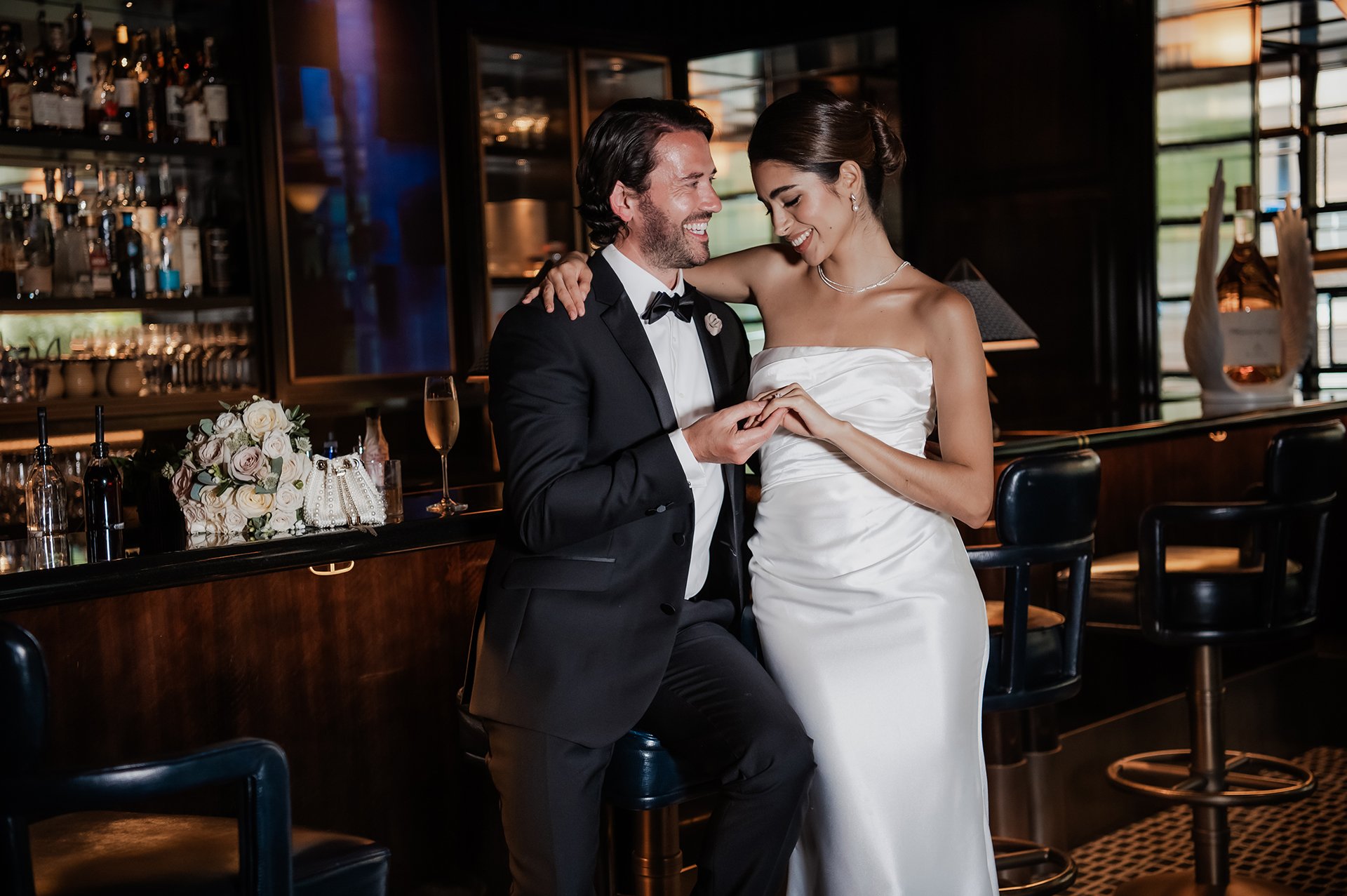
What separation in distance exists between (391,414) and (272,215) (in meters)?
0.90

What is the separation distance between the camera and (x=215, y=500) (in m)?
2.25

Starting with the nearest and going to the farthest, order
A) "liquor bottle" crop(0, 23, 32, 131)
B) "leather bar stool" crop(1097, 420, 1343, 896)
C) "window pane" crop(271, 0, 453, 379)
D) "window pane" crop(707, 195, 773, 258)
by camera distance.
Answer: "leather bar stool" crop(1097, 420, 1343, 896), "liquor bottle" crop(0, 23, 32, 131), "window pane" crop(271, 0, 453, 379), "window pane" crop(707, 195, 773, 258)

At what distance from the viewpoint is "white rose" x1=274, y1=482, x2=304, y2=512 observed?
7.40 feet

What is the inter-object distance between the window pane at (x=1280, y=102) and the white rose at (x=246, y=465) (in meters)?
5.50

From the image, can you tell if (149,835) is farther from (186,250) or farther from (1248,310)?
(1248,310)

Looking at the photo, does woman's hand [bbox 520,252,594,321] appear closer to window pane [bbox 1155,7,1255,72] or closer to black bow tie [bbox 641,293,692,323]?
black bow tie [bbox 641,293,692,323]

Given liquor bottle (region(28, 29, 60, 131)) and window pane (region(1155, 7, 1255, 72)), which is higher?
window pane (region(1155, 7, 1255, 72))

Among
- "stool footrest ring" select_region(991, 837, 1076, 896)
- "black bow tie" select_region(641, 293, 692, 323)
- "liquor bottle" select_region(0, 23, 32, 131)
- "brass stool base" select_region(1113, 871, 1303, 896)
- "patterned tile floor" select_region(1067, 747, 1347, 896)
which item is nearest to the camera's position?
"black bow tie" select_region(641, 293, 692, 323)

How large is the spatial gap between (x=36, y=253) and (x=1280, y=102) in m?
5.38

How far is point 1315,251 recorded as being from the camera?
21.1 feet

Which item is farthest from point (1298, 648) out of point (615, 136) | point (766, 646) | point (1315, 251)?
point (615, 136)

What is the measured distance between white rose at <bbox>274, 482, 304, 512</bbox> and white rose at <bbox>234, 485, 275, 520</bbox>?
1 centimetres

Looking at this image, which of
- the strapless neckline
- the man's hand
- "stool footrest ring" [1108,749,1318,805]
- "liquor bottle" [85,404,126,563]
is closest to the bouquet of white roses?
"liquor bottle" [85,404,126,563]

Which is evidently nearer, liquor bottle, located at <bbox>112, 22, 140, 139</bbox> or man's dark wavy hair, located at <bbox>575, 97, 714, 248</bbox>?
man's dark wavy hair, located at <bbox>575, 97, 714, 248</bbox>
